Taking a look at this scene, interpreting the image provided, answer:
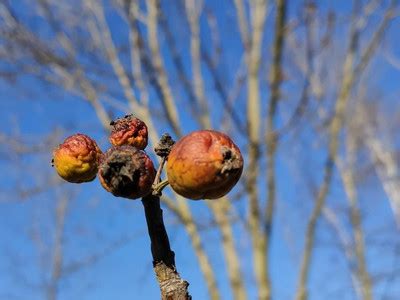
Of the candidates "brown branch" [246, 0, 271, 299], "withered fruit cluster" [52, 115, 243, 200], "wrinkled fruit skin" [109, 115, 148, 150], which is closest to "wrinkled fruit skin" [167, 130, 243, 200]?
"withered fruit cluster" [52, 115, 243, 200]

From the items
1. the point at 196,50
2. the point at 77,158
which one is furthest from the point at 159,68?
the point at 77,158

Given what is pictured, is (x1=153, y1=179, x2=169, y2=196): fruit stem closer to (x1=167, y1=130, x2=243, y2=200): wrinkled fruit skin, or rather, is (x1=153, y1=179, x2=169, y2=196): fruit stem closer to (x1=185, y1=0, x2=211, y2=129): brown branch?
(x1=167, y1=130, x2=243, y2=200): wrinkled fruit skin

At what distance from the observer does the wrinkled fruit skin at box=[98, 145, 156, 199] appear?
773 mm

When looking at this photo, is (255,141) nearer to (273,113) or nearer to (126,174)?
(273,113)

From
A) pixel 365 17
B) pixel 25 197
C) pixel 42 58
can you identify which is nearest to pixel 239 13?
pixel 365 17

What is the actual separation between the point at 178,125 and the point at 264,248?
1.48 meters

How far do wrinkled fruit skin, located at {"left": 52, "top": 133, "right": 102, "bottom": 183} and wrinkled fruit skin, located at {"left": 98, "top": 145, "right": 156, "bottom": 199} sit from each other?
0.16 m

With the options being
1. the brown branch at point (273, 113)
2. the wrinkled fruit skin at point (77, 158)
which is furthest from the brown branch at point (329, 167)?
the wrinkled fruit skin at point (77, 158)

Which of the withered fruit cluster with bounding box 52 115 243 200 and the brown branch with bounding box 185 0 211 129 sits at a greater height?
the brown branch with bounding box 185 0 211 129

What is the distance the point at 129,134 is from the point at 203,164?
210mm

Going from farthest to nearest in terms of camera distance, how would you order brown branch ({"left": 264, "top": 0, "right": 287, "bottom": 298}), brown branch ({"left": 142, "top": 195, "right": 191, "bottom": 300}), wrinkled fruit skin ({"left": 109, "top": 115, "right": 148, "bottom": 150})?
brown branch ({"left": 264, "top": 0, "right": 287, "bottom": 298}) → wrinkled fruit skin ({"left": 109, "top": 115, "right": 148, "bottom": 150}) → brown branch ({"left": 142, "top": 195, "right": 191, "bottom": 300})

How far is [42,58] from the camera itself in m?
5.52

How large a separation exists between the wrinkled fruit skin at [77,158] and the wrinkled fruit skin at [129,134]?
6cm

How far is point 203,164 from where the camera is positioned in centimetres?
76
